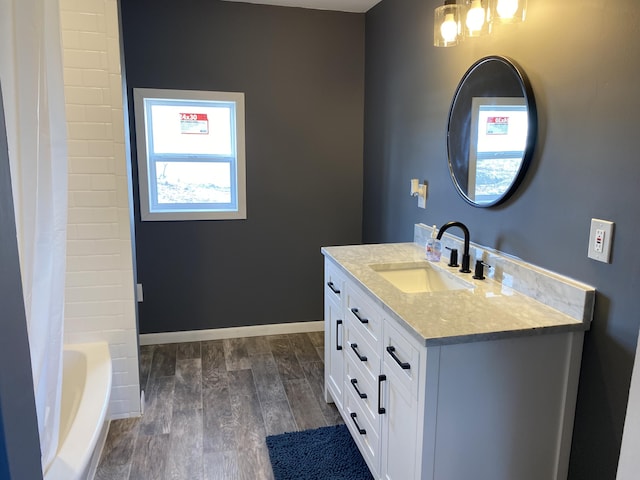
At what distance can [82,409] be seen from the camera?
1.97 m

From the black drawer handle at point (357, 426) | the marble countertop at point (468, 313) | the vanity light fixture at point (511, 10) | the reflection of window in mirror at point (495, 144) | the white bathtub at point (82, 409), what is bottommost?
the black drawer handle at point (357, 426)

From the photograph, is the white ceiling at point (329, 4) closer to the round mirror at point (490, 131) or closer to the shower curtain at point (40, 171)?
the round mirror at point (490, 131)

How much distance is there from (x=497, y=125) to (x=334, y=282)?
1032 mm

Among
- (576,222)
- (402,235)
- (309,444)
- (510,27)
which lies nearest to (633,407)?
(576,222)

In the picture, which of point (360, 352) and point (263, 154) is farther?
point (263, 154)

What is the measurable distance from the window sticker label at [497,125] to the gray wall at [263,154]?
5.24 feet

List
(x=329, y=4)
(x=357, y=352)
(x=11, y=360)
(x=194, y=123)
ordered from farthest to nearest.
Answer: (x=194, y=123), (x=329, y=4), (x=357, y=352), (x=11, y=360)

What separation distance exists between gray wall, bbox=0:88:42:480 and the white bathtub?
1016 mm

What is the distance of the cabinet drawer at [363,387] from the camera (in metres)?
1.85

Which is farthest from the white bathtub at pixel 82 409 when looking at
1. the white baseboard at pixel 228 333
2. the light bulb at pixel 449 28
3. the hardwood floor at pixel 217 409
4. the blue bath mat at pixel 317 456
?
the light bulb at pixel 449 28

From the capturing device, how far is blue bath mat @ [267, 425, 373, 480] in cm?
204

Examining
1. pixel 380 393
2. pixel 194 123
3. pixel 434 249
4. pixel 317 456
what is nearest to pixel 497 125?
A: pixel 434 249

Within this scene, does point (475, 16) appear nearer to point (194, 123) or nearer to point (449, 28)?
point (449, 28)

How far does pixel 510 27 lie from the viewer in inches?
71.5
